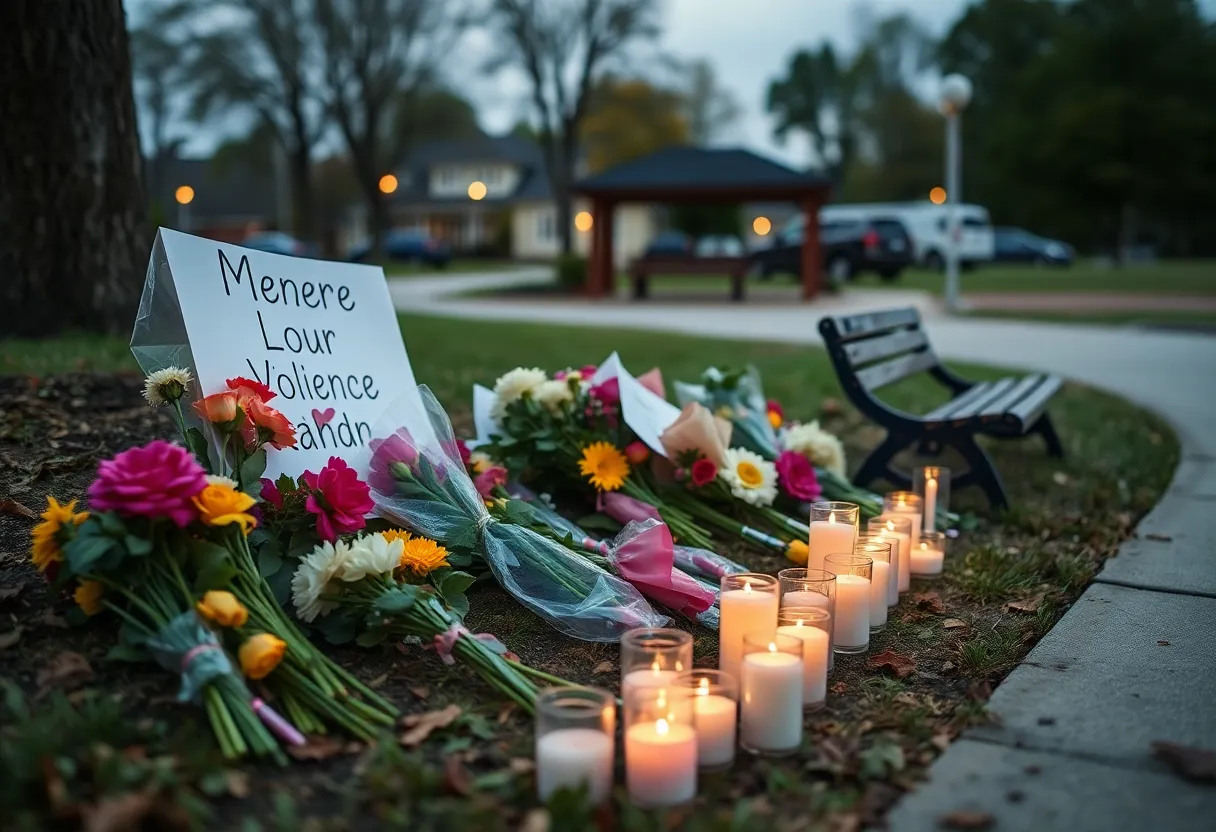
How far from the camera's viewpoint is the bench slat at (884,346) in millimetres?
5523

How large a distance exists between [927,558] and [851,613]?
1079 mm

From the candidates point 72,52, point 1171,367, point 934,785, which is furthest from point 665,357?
point 934,785

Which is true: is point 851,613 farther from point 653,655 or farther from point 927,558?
point 927,558

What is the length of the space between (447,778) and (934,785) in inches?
40.4

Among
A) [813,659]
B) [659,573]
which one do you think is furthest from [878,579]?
[813,659]

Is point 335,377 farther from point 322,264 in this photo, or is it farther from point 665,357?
point 665,357

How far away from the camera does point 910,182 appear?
207 feet

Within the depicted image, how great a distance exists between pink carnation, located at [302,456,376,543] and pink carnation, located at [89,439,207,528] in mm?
450

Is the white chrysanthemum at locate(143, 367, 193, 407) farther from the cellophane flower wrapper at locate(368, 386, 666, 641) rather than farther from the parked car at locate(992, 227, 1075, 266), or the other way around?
the parked car at locate(992, 227, 1075, 266)

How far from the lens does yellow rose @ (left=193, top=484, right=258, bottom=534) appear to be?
268cm

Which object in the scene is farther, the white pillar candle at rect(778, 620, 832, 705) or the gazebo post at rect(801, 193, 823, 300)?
the gazebo post at rect(801, 193, 823, 300)

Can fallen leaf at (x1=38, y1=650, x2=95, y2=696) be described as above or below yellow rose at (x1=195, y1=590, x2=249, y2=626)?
below

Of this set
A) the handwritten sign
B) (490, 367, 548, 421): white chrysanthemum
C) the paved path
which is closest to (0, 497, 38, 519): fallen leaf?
the handwritten sign

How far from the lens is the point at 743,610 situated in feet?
9.60
